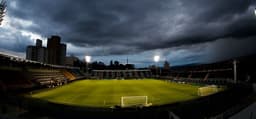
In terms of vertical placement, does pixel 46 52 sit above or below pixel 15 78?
above

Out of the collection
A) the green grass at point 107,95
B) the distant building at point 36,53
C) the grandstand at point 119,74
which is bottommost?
the grandstand at point 119,74

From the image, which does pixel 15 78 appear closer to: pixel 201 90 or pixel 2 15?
pixel 2 15

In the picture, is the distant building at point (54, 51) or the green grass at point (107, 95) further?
the distant building at point (54, 51)

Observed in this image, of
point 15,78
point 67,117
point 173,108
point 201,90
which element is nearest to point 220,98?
point 173,108

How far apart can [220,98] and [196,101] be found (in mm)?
4534

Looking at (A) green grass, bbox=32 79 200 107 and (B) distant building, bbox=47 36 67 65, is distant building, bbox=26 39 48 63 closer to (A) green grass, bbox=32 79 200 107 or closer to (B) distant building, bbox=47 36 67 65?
(B) distant building, bbox=47 36 67 65

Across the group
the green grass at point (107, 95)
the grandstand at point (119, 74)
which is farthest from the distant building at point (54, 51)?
the green grass at point (107, 95)

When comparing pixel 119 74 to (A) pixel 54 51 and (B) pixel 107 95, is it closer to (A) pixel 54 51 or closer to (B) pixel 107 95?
(A) pixel 54 51

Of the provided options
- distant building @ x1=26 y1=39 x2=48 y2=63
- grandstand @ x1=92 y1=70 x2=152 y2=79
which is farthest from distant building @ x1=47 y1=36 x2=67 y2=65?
grandstand @ x1=92 y1=70 x2=152 y2=79

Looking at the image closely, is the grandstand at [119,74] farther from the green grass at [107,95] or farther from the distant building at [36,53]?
the green grass at [107,95]

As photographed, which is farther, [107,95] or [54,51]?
[54,51]

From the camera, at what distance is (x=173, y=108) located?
10.4 meters

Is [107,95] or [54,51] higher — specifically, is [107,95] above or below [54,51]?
below

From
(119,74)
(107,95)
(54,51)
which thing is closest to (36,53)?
(54,51)
